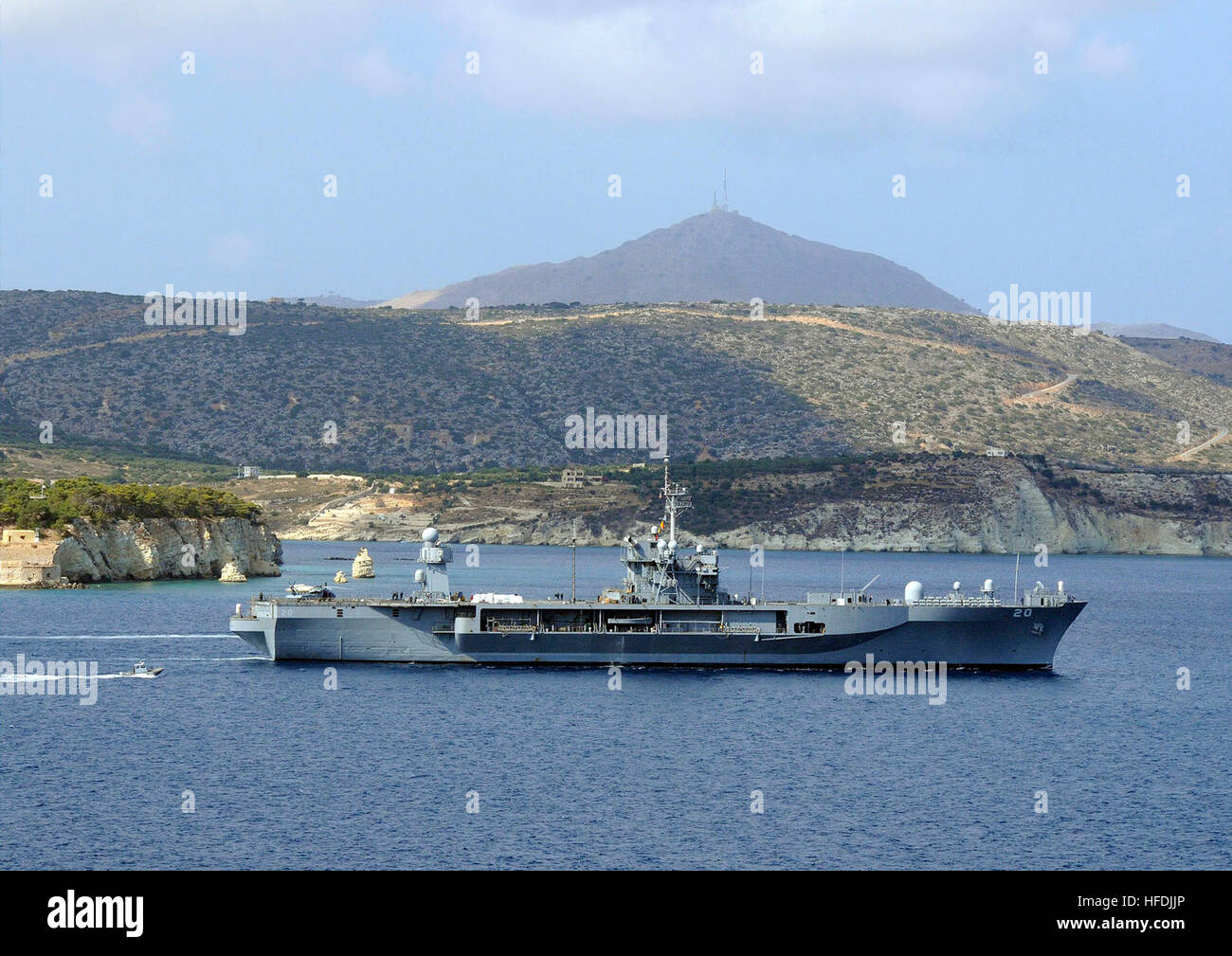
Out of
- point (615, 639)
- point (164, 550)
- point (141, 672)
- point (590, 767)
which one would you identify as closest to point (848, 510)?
point (164, 550)

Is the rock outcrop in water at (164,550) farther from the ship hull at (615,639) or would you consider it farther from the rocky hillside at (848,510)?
the rocky hillside at (848,510)

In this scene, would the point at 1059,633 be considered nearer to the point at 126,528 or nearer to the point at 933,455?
the point at 126,528

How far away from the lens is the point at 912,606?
5828 centimetres

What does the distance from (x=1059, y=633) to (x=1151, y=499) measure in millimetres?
136492

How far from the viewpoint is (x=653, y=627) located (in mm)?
59562

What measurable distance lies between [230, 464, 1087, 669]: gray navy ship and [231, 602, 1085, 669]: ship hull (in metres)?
0.05

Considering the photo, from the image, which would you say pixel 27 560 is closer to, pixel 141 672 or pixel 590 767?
pixel 141 672

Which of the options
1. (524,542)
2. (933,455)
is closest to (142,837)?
(524,542)

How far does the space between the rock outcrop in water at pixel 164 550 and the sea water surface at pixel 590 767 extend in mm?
28099

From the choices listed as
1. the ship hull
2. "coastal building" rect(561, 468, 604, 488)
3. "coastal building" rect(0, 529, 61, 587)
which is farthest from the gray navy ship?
"coastal building" rect(561, 468, 604, 488)

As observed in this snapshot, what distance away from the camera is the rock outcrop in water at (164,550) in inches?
3816

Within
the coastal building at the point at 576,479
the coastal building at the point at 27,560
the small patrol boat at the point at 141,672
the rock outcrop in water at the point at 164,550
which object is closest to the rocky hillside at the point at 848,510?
the coastal building at the point at 576,479

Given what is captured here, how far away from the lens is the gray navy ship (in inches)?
2319
